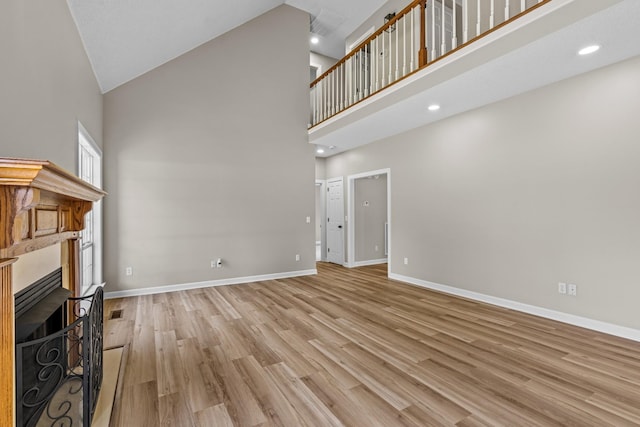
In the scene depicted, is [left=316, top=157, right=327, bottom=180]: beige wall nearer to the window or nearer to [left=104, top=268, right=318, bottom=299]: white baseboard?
[left=104, top=268, right=318, bottom=299]: white baseboard

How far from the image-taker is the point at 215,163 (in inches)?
188

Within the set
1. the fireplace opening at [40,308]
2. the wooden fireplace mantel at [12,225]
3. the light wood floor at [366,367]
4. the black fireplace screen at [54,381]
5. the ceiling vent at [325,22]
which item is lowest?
the light wood floor at [366,367]

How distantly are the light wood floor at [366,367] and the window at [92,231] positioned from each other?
53cm

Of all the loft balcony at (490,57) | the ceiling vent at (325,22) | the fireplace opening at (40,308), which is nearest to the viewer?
the fireplace opening at (40,308)

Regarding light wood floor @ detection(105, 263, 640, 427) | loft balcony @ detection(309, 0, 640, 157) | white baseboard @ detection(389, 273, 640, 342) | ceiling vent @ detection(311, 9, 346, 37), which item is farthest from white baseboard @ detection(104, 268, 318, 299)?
ceiling vent @ detection(311, 9, 346, 37)

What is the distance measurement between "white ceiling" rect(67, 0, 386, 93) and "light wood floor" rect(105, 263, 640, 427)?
→ 2.97 metres

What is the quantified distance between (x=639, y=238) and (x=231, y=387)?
377 cm

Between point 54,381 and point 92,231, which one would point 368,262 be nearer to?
point 92,231

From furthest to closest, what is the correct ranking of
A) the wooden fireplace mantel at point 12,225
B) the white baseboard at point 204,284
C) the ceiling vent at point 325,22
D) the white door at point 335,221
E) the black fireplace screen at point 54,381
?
1. the white door at point 335,221
2. the ceiling vent at point 325,22
3. the white baseboard at point 204,284
4. the black fireplace screen at point 54,381
5. the wooden fireplace mantel at point 12,225

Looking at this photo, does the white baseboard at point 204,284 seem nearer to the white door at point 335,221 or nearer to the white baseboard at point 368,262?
the white baseboard at point 368,262

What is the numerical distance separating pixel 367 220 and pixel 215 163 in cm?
344

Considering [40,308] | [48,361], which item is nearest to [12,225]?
[40,308]

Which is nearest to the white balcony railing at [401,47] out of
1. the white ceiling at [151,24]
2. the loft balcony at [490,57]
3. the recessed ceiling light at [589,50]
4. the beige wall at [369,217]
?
the loft balcony at [490,57]

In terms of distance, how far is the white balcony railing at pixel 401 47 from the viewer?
348 centimetres
